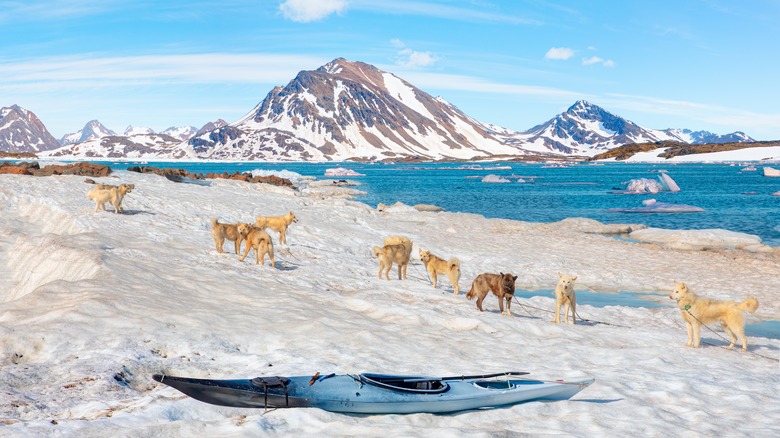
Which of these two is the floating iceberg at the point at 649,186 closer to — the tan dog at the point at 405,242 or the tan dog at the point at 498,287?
the tan dog at the point at 405,242

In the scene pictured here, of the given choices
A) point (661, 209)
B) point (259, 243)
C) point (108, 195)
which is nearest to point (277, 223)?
point (259, 243)

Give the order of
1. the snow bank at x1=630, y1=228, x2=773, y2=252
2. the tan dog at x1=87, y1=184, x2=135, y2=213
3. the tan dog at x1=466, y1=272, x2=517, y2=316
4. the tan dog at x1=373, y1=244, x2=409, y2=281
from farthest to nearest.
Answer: the snow bank at x1=630, y1=228, x2=773, y2=252
the tan dog at x1=87, y1=184, x2=135, y2=213
the tan dog at x1=373, y1=244, x2=409, y2=281
the tan dog at x1=466, y1=272, x2=517, y2=316

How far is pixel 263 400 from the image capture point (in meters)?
7.98

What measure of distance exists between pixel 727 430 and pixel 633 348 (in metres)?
5.06

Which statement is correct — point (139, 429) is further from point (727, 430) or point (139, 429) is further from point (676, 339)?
point (676, 339)

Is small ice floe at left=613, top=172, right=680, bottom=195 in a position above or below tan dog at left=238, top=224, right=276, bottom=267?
above

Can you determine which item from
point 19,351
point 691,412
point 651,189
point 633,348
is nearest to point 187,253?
point 19,351

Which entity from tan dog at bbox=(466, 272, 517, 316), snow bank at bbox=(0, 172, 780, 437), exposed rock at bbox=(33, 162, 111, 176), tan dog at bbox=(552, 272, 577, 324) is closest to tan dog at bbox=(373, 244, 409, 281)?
snow bank at bbox=(0, 172, 780, 437)

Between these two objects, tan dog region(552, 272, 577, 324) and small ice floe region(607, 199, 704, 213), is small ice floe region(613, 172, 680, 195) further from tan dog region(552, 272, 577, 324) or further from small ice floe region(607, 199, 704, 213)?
tan dog region(552, 272, 577, 324)

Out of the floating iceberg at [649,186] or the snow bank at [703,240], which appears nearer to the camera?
the snow bank at [703,240]

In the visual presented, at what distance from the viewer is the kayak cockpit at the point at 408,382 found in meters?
8.23

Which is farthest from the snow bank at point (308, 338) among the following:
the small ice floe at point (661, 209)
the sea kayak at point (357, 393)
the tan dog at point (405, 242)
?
the small ice floe at point (661, 209)

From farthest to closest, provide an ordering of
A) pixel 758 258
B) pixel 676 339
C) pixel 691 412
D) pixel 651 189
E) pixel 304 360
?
1. pixel 651 189
2. pixel 758 258
3. pixel 676 339
4. pixel 304 360
5. pixel 691 412

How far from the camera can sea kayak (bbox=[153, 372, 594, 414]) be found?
7.84m
